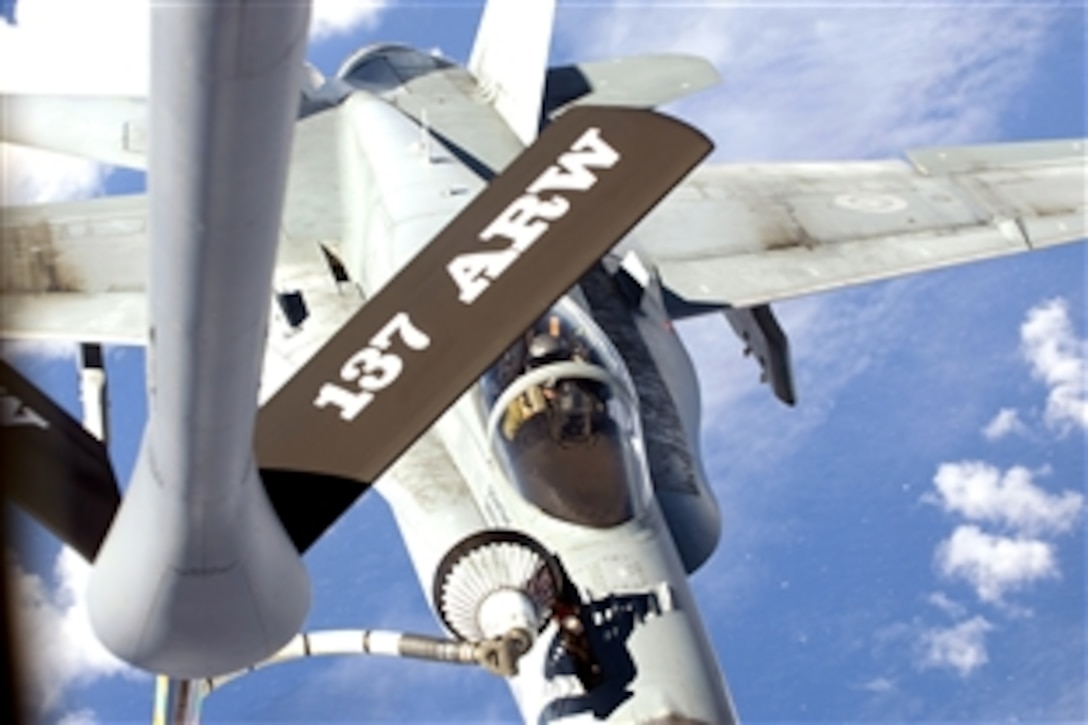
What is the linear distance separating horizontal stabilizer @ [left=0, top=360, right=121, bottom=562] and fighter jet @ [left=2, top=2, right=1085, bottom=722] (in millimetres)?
20

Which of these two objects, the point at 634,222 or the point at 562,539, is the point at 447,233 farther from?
the point at 562,539

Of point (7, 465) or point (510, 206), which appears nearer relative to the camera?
point (7, 465)

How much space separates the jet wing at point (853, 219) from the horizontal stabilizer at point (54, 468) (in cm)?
1206

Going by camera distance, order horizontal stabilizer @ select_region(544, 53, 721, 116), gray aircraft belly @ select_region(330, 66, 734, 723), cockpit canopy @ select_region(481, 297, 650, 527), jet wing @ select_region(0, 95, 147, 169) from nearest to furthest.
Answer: gray aircraft belly @ select_region(330, 66, 734, 723) → cockpit canopy @ select_region(481, 297, 650, 527) → jet wing @ select_region(0, 95, 147, 169) → horizontal stabilizer @ select_region(544, 53, 721, 116)

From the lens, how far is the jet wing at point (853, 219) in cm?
1853

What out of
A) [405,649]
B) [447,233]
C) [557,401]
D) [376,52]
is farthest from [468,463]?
[376,52]

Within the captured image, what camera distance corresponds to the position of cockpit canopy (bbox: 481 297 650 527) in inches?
461

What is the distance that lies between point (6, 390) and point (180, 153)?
1.17 metres

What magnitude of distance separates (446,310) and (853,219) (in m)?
13.5

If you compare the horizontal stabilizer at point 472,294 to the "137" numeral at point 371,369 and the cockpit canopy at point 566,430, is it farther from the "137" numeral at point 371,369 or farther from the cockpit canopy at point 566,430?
the cockpit canopy at point 566,430

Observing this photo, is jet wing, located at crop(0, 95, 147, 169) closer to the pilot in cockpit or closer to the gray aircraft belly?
the gray aircraft belly

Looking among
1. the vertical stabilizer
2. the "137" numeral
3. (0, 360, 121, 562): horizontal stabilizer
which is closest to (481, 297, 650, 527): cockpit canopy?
the "137" numeral

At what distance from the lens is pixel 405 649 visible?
879cm

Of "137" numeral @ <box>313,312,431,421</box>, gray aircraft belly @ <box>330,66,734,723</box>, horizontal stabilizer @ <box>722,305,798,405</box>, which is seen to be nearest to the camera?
"137" numeral @ <box>313,312,431,421</box>
